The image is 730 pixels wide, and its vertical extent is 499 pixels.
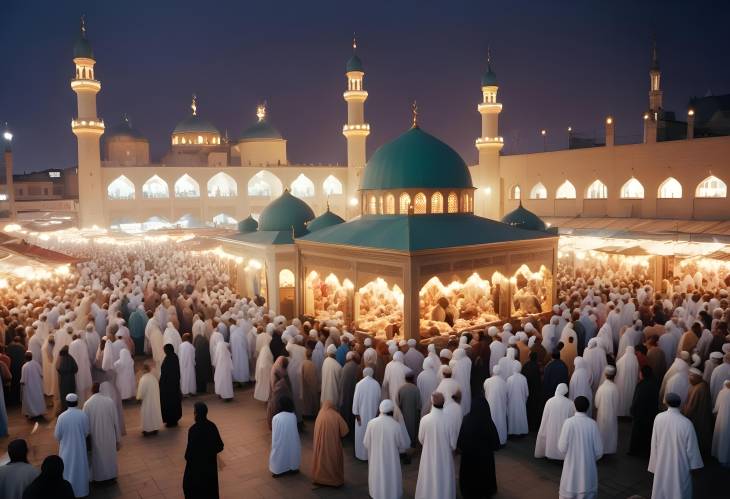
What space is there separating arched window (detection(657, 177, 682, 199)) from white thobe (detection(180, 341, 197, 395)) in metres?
20.9

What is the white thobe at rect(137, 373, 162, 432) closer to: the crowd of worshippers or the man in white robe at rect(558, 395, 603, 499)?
the crowd of worshippers

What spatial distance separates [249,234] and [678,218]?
17.0m

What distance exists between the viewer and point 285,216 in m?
17.2

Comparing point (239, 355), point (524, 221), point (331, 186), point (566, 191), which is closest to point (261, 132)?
point (331, 186)

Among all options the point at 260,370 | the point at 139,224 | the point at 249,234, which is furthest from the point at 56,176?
the point at 260,370

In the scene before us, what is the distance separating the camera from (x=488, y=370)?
9.54 m

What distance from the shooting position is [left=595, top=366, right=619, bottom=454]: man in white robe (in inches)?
281

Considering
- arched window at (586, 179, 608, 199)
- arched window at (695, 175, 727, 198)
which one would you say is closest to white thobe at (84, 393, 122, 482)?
arched window at (695, 175, 727, 198)

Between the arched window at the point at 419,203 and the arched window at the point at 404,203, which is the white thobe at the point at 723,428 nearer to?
the arched window at the point at 419,203

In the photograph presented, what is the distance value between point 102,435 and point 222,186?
34.6m

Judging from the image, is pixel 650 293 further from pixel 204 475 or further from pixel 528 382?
pixel 204 475

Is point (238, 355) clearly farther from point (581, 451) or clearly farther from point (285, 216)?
point (285, 216)

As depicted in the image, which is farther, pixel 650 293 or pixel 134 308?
pixel 650 293

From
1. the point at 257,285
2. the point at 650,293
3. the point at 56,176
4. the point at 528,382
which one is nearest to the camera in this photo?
the point at 528,382
